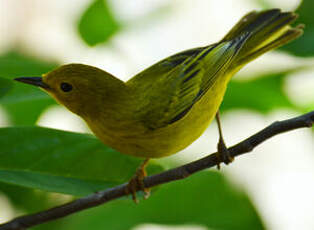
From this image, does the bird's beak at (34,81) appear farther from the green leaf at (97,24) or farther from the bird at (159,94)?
the green leaf at (97,24)

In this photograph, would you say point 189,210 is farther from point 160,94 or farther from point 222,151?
point 160,94

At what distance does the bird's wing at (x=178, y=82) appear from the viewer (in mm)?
2811

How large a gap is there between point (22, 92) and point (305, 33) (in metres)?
1.30

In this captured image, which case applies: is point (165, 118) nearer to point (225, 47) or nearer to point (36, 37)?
point (225, 47)

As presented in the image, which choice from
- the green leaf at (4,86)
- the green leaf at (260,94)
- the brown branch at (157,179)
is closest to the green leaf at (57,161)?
the brown branch at (157,179)

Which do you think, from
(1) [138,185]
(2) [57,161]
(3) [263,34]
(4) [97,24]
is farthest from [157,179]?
(3) [263,34]

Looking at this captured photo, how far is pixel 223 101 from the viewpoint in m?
2.79

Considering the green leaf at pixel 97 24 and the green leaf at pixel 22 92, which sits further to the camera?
the green leaf at pixel 97 24

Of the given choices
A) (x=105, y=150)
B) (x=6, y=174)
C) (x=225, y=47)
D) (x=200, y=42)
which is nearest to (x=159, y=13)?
(x=225, y=47)

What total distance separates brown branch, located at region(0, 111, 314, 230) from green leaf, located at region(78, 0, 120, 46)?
3.69 feet

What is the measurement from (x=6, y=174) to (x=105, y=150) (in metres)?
0.48

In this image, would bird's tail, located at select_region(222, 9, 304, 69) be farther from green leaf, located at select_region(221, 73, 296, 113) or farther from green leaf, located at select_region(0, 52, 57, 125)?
Result: green leaf, located at select_region(0, 52, 57, 125)

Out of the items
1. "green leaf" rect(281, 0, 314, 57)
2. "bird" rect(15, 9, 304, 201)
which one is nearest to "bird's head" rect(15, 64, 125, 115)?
"bird" rect(15, 9, 304, 201)

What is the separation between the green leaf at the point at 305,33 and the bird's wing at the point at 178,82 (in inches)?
23.8
